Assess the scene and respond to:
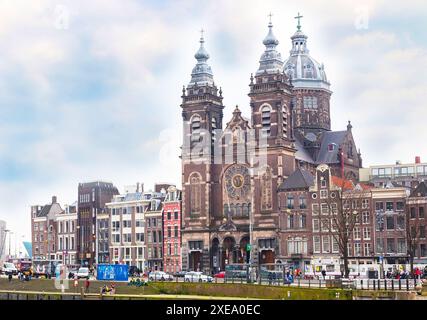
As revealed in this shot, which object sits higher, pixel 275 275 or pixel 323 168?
pixel 323 168

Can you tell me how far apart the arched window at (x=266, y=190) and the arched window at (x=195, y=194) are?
11.3m

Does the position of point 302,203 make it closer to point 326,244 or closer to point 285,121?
point 326,244

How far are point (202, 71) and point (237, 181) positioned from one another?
1950cm

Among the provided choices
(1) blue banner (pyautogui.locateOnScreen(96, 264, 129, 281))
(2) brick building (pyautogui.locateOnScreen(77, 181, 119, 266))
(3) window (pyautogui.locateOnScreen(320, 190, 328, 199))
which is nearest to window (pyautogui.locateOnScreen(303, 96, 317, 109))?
(3) window (pyautogui.locateOnScreen(320, 190, 328, 199))

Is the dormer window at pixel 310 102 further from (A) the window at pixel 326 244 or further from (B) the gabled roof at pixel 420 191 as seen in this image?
(B) the gabled roof at pixel 420 191

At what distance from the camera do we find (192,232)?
13150 cm

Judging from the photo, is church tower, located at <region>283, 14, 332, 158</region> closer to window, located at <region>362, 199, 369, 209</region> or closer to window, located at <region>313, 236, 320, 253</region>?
window, located at <region>313, 236, 320, 253</region>

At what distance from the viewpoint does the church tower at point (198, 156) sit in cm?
13088

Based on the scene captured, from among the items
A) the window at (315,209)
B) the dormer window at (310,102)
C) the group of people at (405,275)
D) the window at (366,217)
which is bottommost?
the group of people at (405,275)

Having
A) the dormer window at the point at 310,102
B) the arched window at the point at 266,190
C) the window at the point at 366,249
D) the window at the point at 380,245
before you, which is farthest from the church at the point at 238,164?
the window at the point at 380,245

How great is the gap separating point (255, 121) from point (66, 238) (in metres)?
48.7
